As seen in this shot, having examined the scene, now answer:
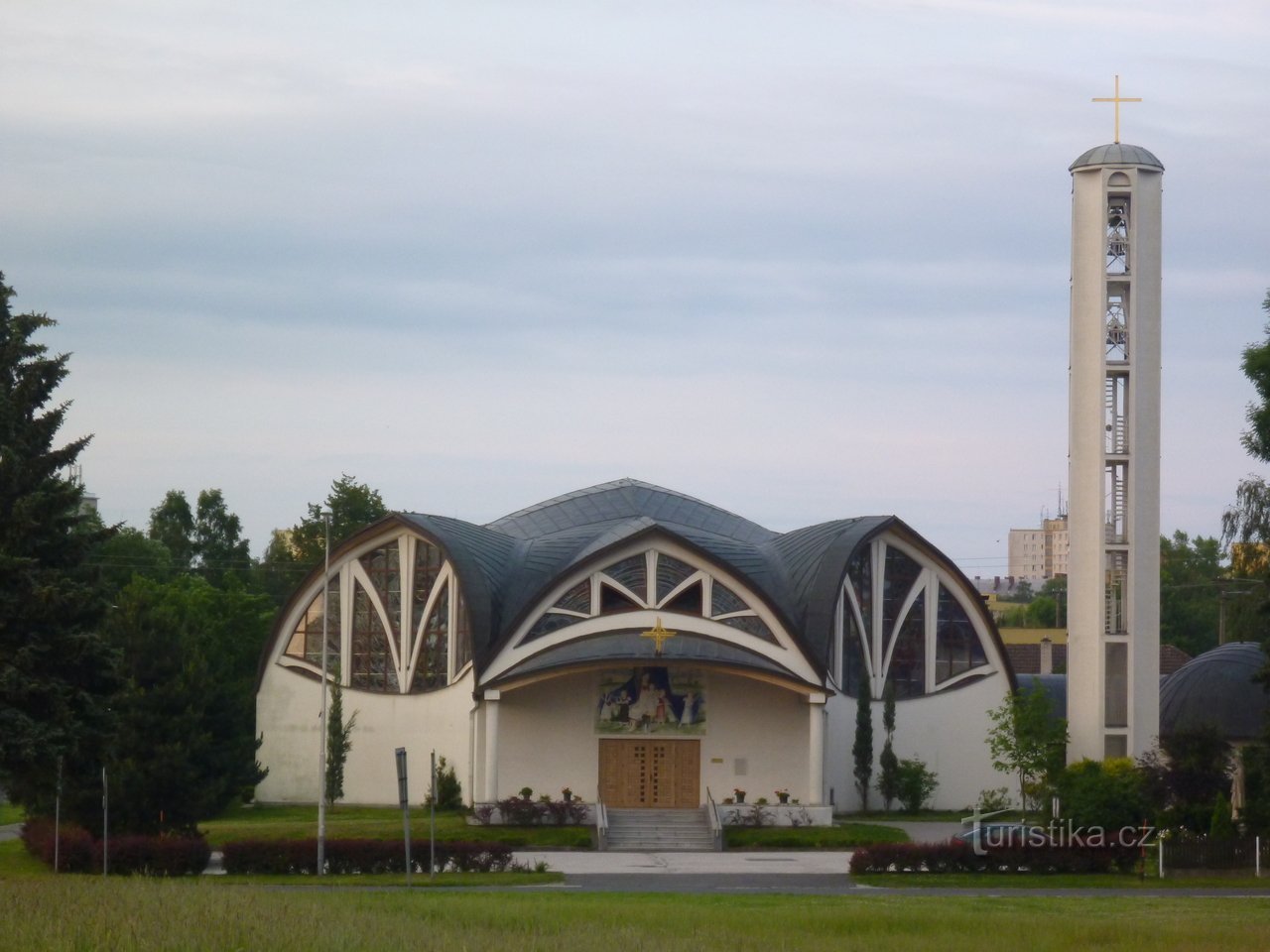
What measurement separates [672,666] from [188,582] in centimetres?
3179

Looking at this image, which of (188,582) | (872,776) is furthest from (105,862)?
(188,582)

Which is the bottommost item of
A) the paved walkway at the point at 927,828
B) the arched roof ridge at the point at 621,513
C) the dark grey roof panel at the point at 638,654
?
the paved walkway at the point at 927,828

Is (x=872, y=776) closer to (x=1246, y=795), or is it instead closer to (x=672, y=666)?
(x=672, y=666)

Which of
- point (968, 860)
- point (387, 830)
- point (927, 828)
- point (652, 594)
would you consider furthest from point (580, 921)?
point (927, 828)

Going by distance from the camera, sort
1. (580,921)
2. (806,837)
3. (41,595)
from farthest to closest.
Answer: (806,837)
(41,595)
(580,921)

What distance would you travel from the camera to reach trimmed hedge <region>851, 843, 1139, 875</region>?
3428cm

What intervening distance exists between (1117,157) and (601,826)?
20840mm

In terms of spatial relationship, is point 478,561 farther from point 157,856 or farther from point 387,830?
point 157,856

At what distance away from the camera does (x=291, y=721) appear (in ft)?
172

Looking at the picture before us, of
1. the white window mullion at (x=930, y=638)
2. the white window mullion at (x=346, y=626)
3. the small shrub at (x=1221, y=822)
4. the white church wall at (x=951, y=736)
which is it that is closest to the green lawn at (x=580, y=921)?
the small shrub at (x=1221, y=822)

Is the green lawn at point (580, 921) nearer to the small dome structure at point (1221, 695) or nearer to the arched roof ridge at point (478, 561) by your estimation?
the arched roof ridge at point (478, 561)

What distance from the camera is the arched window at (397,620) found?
49.5m

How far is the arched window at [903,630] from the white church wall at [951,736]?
42cm

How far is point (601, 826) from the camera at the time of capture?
143 feet
